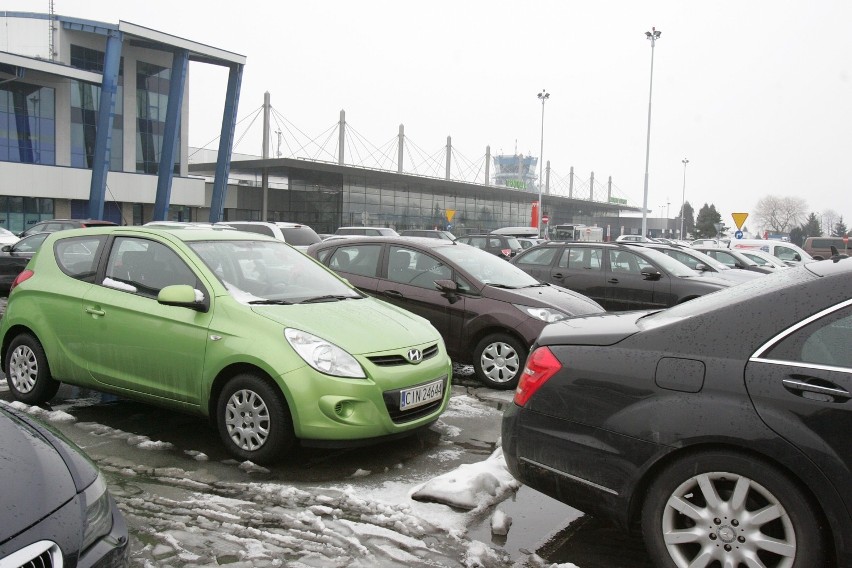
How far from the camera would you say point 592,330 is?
136 inches

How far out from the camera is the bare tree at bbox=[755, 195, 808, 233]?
97500 mm

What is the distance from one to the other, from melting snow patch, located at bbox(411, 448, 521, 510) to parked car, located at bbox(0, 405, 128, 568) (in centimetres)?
190

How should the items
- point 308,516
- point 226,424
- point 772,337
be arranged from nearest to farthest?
point 772,337, point 308,516, point 226,424

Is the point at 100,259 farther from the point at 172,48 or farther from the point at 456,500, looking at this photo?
the point at 172,48

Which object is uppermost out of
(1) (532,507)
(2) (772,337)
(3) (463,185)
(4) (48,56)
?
(4) (48,56)

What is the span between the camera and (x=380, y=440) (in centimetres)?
463

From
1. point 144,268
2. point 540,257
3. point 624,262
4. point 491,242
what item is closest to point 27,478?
point 144,268

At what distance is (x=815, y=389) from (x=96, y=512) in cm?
273

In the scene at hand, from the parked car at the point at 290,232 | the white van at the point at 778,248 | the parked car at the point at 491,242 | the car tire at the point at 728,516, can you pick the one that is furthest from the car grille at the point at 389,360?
the white van at the point at 778,248

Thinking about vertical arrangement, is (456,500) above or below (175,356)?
below

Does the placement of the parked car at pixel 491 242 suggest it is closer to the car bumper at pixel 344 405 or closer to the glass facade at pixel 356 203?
the car bumper at pixel 344 405

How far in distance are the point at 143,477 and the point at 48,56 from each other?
40733 mm

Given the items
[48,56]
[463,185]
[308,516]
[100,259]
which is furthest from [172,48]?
[308,516]

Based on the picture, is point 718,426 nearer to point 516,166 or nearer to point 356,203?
point 356,203
